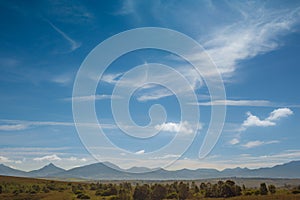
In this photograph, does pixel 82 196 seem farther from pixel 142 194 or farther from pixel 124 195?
pixel 142 194

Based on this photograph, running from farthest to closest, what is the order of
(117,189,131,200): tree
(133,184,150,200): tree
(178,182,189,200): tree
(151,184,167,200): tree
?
(151,184,167,200): tree
(178,182,189,200): tree
(133,184,150,200): tree
(117,189,131,200): tree

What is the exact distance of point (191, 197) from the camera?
95.0m

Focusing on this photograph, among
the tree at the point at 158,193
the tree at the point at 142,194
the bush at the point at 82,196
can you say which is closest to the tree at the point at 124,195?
the tree at the point at 142,194

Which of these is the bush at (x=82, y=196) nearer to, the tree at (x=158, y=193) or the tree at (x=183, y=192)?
the tree at (x=158, y=193)

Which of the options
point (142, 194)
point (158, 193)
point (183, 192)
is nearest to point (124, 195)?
point (142, 194)

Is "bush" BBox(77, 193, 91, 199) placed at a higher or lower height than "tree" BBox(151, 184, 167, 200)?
lower

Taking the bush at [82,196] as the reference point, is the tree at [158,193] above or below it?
above

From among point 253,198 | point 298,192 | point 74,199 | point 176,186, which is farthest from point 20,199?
point 298,192

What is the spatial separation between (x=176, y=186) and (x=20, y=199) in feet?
147

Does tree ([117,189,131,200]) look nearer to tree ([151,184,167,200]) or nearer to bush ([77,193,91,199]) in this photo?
tree ([151,184,167,200])

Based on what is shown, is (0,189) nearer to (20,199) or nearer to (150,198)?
(20,199)

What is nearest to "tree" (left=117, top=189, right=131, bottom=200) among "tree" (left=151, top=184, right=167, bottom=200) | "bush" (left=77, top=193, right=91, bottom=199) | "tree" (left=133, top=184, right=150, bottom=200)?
"tree" (left=133, top=184, right=150, bottom=200)

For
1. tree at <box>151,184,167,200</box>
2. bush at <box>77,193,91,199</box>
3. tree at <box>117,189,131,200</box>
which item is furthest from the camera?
bush at <box>77,193,91,199</box>

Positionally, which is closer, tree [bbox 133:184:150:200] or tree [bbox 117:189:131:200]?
tree [bbox 117:189:131:200]
